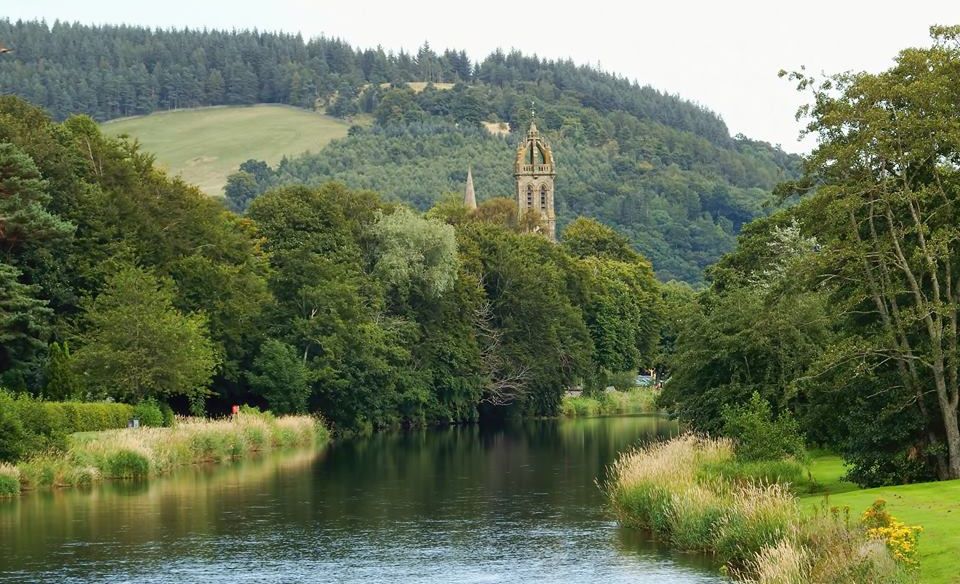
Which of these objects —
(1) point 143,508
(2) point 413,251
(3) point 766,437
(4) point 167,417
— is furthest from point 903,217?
(2) point 413,251

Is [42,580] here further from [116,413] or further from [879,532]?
[116,413]

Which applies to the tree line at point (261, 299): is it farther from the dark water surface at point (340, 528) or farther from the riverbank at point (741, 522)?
the riverbank at point (741, 522)

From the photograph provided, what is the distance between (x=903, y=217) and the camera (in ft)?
141

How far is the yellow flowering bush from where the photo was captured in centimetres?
2739

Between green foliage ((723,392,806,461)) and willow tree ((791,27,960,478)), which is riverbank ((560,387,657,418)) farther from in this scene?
willow tree ((791,27,960,478))

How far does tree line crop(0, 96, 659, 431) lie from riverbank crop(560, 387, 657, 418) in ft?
7.03

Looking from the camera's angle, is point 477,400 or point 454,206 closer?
point 477,400

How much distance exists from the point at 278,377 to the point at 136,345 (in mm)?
14807

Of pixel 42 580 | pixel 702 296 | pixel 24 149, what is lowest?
pixel 42 580

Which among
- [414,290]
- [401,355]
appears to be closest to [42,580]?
[401,355]

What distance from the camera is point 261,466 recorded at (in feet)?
216

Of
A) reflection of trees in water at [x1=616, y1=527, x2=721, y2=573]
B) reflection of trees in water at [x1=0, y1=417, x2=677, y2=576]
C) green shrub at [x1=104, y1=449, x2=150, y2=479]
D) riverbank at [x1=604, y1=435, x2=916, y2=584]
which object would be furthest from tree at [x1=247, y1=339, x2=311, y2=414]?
reflection of trees in water at [x1=616, y1=527, x2=721, y2=573]

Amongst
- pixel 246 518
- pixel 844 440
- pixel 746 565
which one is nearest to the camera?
pixel 746 565

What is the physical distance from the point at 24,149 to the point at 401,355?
2766cm
